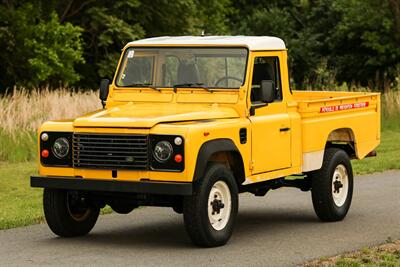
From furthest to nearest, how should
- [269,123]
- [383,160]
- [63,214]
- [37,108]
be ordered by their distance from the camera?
1. [37,108]
2. [383,160]
3. [269,123]
4. [63,214]

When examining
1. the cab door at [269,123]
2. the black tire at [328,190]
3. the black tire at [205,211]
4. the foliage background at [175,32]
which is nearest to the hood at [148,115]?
the cab door at [269,123]

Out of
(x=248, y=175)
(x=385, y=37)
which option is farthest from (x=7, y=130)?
(x=385, y=37)

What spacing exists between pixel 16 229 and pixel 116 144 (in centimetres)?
196

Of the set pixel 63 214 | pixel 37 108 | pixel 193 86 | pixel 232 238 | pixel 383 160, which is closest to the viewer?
pixel 63 214

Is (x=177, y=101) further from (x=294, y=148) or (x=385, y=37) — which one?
(x=385, y=37)

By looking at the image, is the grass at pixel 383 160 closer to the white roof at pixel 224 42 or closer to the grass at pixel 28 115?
the grass at pixel 28 115

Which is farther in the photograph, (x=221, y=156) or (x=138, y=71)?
(x=138, y=71)

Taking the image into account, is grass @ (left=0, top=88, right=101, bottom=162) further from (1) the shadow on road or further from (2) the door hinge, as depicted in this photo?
(2) the door hinge

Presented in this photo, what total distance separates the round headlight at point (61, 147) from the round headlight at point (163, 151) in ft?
3.29

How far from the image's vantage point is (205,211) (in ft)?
35.5

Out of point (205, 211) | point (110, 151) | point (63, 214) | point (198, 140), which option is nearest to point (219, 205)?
point (205, 211)

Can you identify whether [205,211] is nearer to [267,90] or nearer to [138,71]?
[267,90]

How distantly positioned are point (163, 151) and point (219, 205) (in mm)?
776

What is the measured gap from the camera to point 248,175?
11664mm
